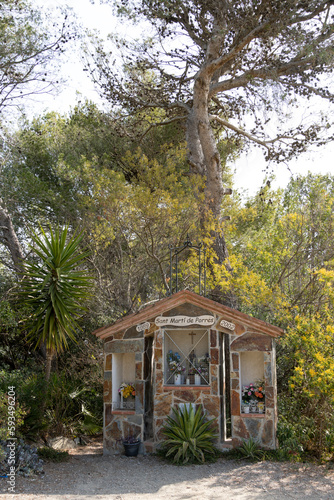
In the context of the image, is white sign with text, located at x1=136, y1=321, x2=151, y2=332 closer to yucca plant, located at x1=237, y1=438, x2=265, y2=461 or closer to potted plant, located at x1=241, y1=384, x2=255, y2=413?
potted plant, located at x1=241, y1=384, x2=255, y2=413

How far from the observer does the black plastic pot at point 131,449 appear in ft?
28.2

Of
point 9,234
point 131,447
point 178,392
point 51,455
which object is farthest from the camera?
point 9,234

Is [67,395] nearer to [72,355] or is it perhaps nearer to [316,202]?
[72,355]

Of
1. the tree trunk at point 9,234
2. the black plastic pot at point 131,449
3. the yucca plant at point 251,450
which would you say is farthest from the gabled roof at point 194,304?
the tree trunk at point 9,234

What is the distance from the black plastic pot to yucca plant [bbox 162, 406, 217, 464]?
530 mm


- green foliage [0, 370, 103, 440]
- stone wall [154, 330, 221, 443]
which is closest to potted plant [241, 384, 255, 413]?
stone wall [154, 330, 221, 443]

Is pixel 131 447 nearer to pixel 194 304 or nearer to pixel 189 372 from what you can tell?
pixel 189 372

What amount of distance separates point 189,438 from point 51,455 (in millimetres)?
2613

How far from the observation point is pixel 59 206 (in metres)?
13.5

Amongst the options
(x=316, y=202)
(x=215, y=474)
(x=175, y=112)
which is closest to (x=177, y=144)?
(x=175, y=112)

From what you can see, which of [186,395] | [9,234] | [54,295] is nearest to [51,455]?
[186,395]

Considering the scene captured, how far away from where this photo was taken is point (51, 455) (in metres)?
8.48

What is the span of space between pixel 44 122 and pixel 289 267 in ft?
34.5

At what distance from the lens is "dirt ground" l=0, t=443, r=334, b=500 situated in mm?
6547
